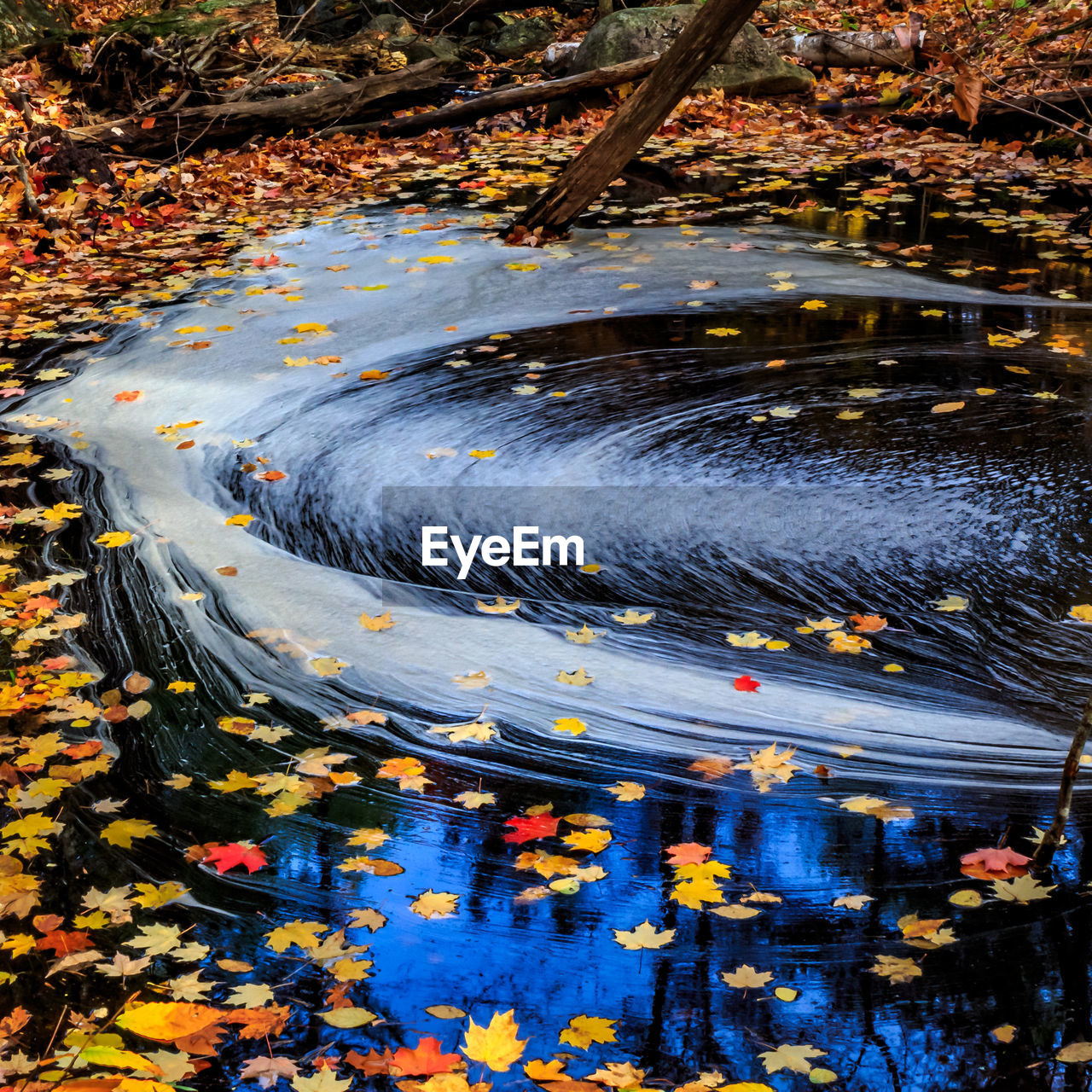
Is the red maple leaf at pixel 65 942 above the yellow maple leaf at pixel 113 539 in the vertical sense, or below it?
below

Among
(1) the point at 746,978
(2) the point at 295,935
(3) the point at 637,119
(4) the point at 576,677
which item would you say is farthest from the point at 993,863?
(3) the point at 637,119

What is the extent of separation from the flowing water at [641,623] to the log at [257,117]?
4679mm

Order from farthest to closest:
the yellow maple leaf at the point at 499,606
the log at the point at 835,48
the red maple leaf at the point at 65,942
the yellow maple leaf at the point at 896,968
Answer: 1. the log at the point at 835,48
2. the yellow maple leaf at the point at 499,606
3. the red maple leaf at the point at 65,942
4. the yellow maple leaf at the point at 896,968

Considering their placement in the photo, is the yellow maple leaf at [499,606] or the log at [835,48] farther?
the log at [835,48]

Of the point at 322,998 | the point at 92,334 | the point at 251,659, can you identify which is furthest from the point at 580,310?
the point at 322,998

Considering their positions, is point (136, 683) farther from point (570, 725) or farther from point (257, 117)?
point (257, 117)

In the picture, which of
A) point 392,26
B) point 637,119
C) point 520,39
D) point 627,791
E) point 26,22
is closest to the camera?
point 627,791

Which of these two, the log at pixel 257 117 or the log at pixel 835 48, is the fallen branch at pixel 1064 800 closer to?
the log at pixel 257 117

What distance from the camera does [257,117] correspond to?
36.7ft

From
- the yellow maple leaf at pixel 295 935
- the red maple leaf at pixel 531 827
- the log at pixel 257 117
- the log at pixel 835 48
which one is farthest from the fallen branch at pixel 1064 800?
the log at pixel 835 48

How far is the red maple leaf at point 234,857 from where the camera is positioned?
273cm

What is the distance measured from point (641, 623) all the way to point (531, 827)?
1.04 m

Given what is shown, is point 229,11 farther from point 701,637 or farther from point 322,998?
point 322,998

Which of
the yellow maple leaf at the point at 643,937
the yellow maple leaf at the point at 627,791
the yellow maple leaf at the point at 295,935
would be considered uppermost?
the yellow maple leaf at the point at 627,791
